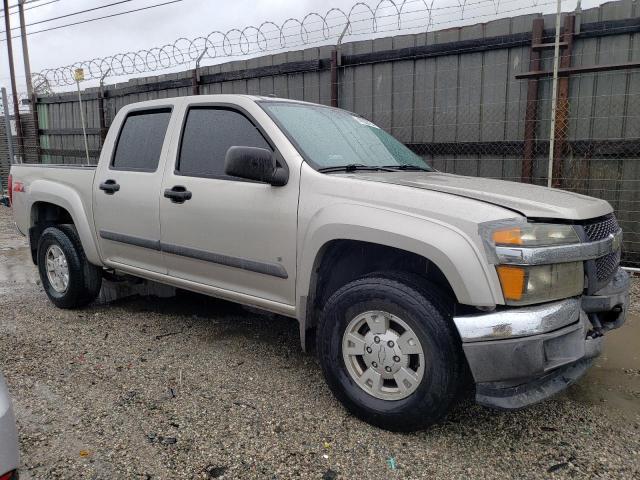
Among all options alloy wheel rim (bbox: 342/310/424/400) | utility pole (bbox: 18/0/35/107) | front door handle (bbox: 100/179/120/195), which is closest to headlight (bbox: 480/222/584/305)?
alloy wheel rim (bbox: 342/310/424/400)

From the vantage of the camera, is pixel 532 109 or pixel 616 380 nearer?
pixel 616 380

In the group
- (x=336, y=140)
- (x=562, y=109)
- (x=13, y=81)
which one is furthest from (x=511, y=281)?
(x=13, y=81)

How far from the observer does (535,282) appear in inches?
91.0

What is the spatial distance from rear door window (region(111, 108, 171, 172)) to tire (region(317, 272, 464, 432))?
6.67 feet

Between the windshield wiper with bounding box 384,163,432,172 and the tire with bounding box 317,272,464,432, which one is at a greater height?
the windshield wiper with bounding box 384,163,432,172

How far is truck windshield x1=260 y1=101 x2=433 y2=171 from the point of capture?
3197mm

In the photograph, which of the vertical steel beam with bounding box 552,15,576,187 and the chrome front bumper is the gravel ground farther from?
the vertical steel beam with bounding box 552,15,576,187

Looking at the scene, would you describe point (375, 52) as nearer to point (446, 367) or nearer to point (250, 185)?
point (250, 185)

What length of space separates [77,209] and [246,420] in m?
2.68

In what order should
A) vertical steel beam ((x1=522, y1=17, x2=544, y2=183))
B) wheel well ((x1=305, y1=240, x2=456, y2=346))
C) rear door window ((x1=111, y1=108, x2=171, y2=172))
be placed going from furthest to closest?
vertical steel beam ((x1=522, y1=17, x2=544, y2=183)) < rear door window ((x1=111, y1=108, x2=171, y2=172)) < wheel well ((x1=305, y1=240, x2=456, y2=346))

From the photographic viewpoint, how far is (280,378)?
11.0 feet

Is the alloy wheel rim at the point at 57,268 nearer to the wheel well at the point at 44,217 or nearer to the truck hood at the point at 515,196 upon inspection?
the wheel well at the point at 44,217

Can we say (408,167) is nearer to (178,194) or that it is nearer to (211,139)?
(211,139)

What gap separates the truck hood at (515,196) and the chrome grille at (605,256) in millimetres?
49
